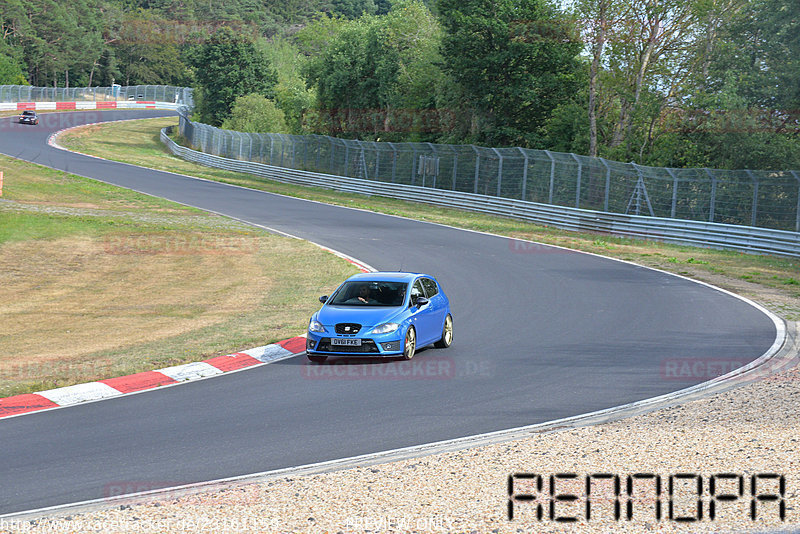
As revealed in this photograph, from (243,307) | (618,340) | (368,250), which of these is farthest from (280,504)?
(368,250)

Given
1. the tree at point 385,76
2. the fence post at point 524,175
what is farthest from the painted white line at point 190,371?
the tree at point 385,76

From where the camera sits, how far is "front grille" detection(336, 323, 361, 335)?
45.0 ft

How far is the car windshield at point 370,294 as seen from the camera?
14.6 meters

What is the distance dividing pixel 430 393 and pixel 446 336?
349cm

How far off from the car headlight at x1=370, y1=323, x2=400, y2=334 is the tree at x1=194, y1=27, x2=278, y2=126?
74301 mm

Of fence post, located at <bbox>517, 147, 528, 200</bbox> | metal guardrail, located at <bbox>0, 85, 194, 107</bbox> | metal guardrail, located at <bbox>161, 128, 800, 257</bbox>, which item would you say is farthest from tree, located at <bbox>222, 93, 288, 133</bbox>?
fence post, located at <bbox>517, 147, 528, 200</bbox>

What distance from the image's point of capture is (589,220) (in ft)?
114

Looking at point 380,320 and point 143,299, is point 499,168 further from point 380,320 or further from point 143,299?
point 380,320

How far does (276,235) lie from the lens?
31.7m

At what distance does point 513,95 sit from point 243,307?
31.6 metres

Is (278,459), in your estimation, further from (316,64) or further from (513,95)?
(316,64)

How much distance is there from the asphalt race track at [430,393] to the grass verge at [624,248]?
1603mm

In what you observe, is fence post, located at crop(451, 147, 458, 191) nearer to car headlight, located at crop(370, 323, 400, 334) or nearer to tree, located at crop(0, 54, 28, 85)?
car headlight, located at crop(370, 323, 400, 334)

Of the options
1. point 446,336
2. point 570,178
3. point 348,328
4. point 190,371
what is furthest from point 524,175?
point 190,371
